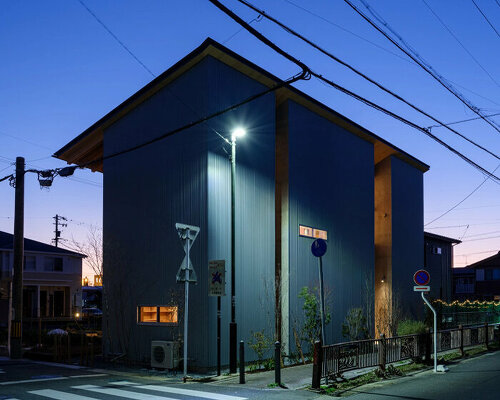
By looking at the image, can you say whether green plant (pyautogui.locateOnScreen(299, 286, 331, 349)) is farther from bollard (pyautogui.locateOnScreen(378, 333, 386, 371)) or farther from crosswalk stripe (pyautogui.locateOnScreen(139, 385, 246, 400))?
crosswalk stripe (pyautogui.locateOnScreen(139, 385, 246, 400))

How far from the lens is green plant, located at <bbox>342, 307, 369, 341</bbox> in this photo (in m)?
22.4

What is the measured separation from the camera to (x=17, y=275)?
21.5 m

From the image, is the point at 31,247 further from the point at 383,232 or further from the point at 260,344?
the point at 260,344

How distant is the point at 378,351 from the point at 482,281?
52.7 metres

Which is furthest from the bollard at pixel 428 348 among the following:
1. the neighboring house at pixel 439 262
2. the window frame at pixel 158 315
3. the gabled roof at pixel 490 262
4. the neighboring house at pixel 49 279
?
the gabled roof at pixel 490 262

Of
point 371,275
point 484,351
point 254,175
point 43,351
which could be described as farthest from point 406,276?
point 43,351

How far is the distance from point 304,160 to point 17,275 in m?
12.7

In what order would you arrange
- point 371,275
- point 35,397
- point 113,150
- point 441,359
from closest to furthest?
point 35,397, point 441,359, point 113,150, point 371,275

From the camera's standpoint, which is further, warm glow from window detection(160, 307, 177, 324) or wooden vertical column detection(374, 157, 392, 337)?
wooden vertical column detection(374, 157, 392, 337)

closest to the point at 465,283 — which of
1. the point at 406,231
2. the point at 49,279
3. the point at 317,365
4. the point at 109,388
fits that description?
the point at 406,231

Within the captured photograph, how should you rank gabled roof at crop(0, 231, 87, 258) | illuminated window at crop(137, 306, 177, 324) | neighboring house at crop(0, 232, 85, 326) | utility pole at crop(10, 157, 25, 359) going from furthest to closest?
neighboring house at crop(0, 232, 85, 326), gabled roof at crop(0, 231, 87, 258), utility pole at crop(10, 157, 25, 359), illuminated window at crop(137, 306, 177, 324)

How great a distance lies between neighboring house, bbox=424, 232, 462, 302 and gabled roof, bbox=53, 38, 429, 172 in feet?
44.1

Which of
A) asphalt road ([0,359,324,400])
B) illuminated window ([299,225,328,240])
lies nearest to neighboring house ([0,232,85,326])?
asphalt road ([0,359,324,400])

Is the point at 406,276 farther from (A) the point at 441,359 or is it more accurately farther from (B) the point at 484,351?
(A) the point at 441,359
